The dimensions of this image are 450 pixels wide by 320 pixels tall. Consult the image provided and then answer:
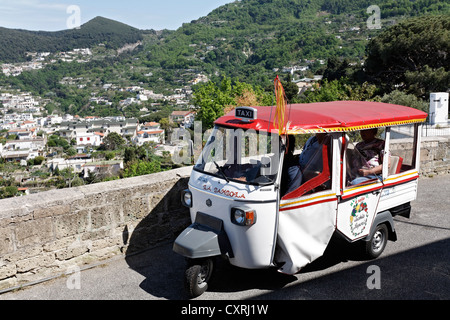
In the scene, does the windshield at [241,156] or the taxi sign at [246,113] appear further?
the taxi sign at [246,113]

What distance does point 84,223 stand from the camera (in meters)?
5.80

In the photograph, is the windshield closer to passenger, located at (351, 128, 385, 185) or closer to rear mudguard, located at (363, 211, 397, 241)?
A: passenger, located at (351, 128, 385, 185)

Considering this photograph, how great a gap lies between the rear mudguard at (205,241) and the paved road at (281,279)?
62 cm

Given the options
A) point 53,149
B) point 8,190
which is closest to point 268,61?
point 53,149

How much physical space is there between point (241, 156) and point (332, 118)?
121cm

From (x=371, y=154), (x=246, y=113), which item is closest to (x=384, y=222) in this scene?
(x=371, y=154)

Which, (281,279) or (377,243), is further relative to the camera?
(377,243)

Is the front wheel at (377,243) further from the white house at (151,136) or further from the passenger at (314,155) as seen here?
the white house at (151,136)

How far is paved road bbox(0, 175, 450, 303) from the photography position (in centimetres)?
509

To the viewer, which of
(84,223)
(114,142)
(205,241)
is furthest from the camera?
(114,142)

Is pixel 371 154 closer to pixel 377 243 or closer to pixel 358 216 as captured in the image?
pixel 358 216

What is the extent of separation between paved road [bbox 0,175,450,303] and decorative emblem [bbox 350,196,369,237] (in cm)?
29

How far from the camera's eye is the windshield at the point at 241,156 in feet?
16.2

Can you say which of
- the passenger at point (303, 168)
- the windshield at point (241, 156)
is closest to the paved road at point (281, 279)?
the passenger at point (303, 168)
